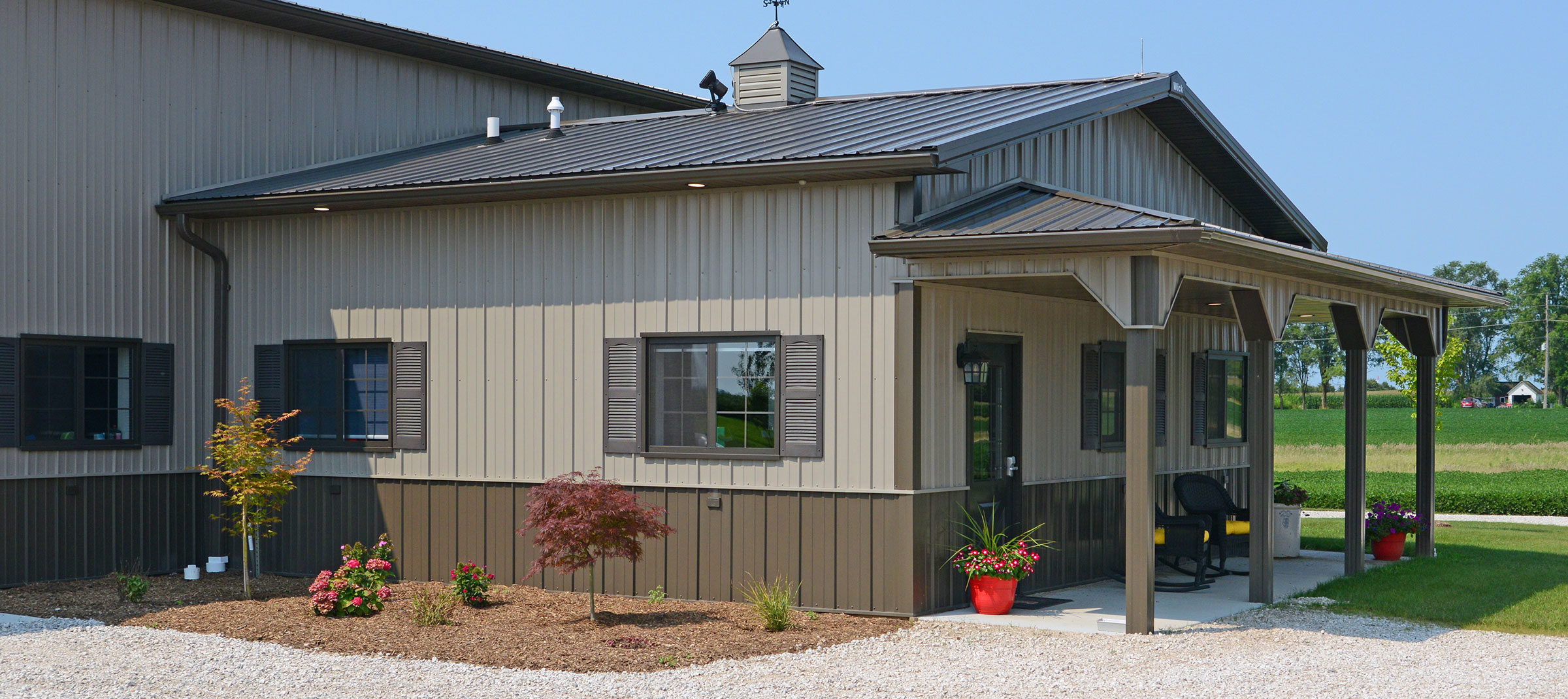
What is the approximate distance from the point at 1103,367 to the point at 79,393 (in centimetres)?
831

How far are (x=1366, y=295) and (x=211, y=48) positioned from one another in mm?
9986

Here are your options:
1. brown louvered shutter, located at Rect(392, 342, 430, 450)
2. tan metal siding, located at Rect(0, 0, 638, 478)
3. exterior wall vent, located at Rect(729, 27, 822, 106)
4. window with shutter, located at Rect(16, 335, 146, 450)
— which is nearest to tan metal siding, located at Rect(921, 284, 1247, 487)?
exterior wall vent, located at Rect(729, 27, 822, 106)

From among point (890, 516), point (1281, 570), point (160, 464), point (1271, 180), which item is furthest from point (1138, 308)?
point (160, 464)

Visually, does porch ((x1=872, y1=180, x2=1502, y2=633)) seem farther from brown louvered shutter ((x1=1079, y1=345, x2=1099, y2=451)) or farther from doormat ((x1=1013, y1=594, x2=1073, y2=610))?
doormat ((x1=1013, y1=594, x2=1073, y2=610))

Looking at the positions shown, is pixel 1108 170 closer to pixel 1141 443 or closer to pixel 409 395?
pixel 1141 443

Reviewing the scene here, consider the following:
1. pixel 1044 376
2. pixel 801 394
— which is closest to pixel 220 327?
pixel 801 394

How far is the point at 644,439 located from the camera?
1095 cm

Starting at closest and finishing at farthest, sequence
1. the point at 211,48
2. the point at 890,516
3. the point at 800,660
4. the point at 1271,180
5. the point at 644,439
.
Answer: the point at 800,660
the point at 890,516
the point at 644,439
the point at 211,48
the point at 1271,180

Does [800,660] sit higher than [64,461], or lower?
lower

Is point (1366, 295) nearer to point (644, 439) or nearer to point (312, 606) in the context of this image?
point (644, 439)

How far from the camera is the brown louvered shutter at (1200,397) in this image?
14078 millimetres

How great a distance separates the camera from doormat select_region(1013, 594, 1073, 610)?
416 inches

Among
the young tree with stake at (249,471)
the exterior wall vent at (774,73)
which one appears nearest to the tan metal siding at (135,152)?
the young tree with stake at (249,471)

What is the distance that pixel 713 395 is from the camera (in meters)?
10.7
